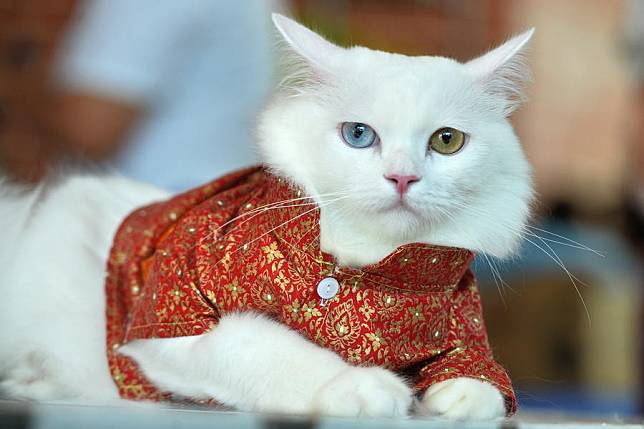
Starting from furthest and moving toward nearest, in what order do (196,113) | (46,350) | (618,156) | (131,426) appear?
(618,156) < (196,113) < (46,350) < (131,426)

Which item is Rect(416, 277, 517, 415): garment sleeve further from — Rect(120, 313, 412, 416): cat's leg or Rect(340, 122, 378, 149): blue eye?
Rect(340, 122, 378, 149): blue eye

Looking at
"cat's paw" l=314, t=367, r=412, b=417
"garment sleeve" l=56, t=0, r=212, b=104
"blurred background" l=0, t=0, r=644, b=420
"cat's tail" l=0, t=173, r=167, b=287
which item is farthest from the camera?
"garment sleeve" l=56, t=0, r=212, b=104

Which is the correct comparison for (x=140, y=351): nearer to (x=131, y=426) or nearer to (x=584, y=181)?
(x=131, y=426)

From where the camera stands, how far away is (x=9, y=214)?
3.41 ft

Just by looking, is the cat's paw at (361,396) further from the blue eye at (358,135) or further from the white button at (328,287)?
the blue eye at (358,135)

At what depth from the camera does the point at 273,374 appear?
0.72 meters

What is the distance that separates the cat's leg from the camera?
681mm

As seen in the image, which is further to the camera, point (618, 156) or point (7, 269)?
point (618, 156)

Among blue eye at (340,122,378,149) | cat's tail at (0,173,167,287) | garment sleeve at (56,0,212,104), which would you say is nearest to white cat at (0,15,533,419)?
blue eye at (340,122,378,149)

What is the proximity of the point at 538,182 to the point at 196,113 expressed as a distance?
4.19ft

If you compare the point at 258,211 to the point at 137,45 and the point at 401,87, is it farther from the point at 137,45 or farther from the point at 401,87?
the point at 137,45

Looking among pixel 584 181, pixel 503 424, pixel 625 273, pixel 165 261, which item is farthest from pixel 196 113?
pixel 584 181

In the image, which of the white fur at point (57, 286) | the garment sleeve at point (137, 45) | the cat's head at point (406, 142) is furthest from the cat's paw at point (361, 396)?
the garment sleeve at point (137, 45)

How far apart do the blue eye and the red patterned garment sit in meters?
0.07
